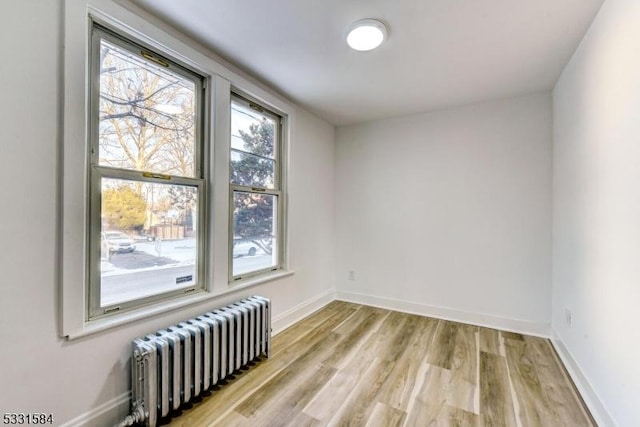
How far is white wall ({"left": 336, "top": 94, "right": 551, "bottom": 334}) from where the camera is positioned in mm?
2914

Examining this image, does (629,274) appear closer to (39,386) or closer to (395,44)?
(395,44)

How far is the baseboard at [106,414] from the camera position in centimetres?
151

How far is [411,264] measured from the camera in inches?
140

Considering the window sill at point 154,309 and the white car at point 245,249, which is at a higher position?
the white car at point 245,249

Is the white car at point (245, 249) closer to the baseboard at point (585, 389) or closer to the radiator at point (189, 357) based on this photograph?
the radiator at point (189, 357)

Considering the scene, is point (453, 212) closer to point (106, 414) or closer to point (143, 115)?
point (143, 115)

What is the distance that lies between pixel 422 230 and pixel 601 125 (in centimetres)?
196

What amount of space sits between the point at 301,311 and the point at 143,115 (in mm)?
2549

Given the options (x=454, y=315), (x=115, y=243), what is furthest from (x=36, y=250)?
(x=454, y=315)

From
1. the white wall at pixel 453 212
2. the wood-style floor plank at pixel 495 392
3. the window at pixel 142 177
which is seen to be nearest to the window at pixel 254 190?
the window at pixel 142 177

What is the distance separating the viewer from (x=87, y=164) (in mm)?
1561

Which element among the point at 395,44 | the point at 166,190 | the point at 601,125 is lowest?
the point at 166,190

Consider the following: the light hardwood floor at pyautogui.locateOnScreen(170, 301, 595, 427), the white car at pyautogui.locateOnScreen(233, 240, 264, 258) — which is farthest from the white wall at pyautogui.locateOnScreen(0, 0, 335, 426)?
the white car at pyautogui.locateOnScreen(233, 240, 264, 258)

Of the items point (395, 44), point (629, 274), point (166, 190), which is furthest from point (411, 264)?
point (166, 190)
